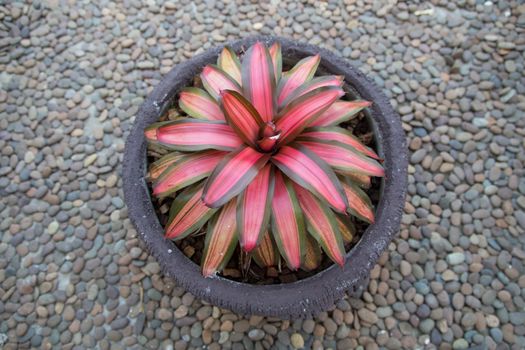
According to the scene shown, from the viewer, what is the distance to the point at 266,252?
1422mm

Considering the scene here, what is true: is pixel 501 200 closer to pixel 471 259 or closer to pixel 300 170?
pixel 471 259

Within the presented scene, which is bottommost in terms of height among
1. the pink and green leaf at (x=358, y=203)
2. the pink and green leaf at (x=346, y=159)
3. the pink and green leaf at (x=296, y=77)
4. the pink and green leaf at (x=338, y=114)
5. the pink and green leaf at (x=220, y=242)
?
the pink and green leaf at (x=220, y=242)

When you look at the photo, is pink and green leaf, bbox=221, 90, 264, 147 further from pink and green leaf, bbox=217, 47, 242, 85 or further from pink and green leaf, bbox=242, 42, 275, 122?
pink and green leaf, bbox=217, 47, 242, 85

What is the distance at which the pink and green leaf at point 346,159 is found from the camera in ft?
4.31

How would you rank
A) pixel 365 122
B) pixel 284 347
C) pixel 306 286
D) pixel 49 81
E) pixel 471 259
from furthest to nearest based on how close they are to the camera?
pixel 49 81
pixel 471 259
pixel 284 347
pixel 365 122
pixel 306 286

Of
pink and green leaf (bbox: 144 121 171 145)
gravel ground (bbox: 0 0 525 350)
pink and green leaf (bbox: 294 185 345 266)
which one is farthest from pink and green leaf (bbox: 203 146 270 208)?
gravel ground (bbox: 0 0 525 350)

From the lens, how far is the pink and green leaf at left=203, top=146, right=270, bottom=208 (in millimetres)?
1215

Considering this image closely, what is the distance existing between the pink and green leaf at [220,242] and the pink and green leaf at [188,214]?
43 millimetres

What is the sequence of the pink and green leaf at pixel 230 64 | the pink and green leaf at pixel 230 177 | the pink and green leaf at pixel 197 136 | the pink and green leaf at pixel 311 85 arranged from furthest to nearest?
the pink and green leaf at pixel 230 64 → the pink and green leaf at pixel 311 85 → the pink and green leaf at pixel 197 136 → the pink and green leaf at pixel 230 177

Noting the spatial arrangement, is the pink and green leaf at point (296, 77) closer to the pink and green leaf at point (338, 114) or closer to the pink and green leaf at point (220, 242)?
the pink and green leaf at point (338, 114)

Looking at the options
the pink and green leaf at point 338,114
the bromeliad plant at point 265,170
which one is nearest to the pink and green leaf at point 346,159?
the bromeliad plant at point 265,170

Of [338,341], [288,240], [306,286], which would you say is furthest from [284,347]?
[288,240]

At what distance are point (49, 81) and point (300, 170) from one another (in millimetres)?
1744

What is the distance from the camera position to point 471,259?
203cm
